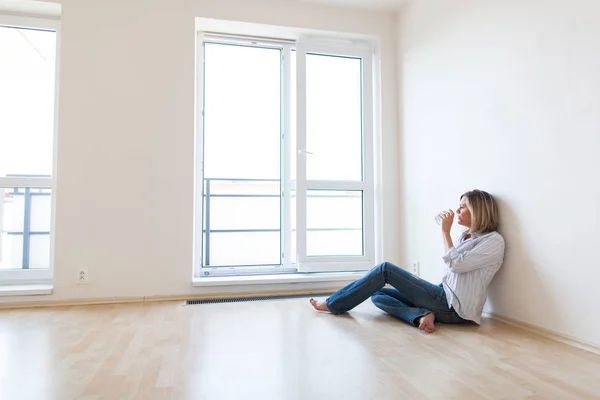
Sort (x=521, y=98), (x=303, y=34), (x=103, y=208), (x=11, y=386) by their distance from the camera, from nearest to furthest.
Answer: (x=11, y=386) → (x=521, y=98) → (x=103, y=208) → (x=303, y=34)

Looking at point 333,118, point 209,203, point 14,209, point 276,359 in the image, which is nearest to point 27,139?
point 14,209

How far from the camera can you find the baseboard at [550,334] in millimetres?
1785

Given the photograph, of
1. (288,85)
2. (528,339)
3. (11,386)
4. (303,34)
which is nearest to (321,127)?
(288,85)

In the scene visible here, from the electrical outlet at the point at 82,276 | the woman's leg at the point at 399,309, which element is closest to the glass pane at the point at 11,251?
the electrical outlet at the point at 82,276

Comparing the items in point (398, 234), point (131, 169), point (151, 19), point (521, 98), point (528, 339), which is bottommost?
point (528, 339)

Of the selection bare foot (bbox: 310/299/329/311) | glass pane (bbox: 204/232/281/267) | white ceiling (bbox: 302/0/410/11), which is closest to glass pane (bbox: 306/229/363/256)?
glass pane (bbox: 204/232/281/267)

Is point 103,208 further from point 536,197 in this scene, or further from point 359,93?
point 536,197

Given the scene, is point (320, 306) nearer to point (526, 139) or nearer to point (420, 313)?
point (420, 313)

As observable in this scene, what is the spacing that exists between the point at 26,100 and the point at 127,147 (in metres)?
0.92

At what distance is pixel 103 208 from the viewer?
288cm

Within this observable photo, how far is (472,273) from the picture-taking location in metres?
2.18

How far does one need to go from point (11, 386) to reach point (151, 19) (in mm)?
2580

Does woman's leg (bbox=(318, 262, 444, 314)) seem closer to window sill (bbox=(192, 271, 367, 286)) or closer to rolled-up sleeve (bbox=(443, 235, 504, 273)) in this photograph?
rolled-up sleeve (bbox=(443, 235, 504, 273))

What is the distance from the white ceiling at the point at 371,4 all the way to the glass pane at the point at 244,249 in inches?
78.5
